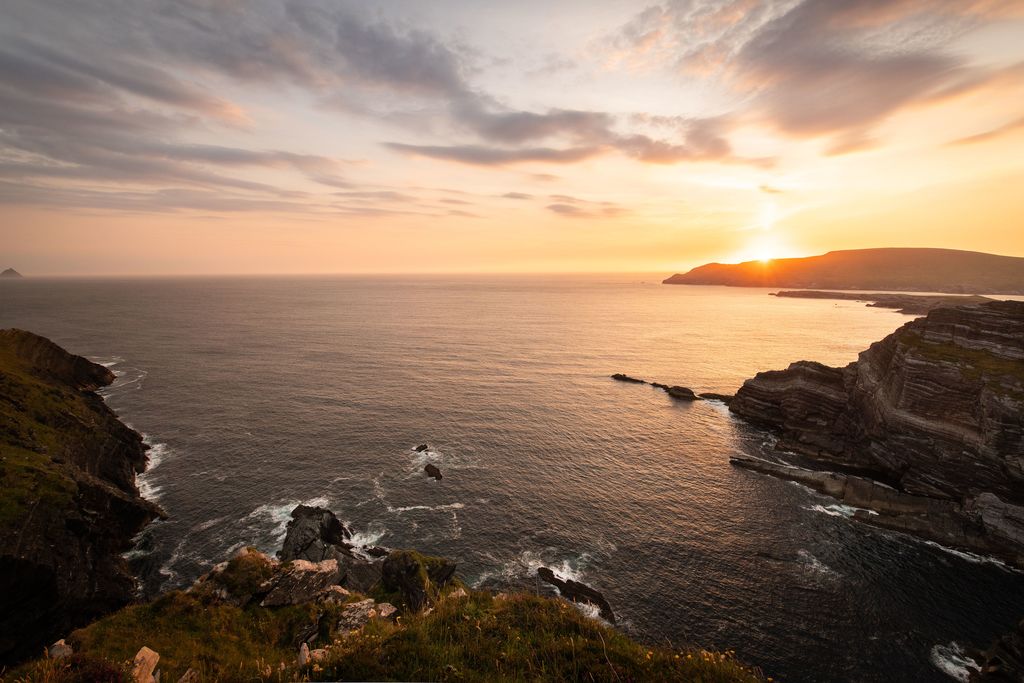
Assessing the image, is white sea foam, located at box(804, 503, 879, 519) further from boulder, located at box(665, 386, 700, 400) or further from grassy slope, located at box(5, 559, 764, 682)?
grassy slope, located at box(5, 559, 764, 682)

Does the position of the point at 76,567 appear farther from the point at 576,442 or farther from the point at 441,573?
the point at 576,442

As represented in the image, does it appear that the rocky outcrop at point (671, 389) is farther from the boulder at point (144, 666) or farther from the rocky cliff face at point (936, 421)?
the boulder at point (144, 666)

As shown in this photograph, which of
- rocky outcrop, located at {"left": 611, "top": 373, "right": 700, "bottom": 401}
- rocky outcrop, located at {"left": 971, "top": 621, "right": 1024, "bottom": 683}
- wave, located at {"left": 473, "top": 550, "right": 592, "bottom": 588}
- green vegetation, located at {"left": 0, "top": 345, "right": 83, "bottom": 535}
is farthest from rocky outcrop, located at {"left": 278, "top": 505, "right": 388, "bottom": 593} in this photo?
rocky outcrop, located at {"left": 611, "top": 373, "right": 700, "bottom": 401}

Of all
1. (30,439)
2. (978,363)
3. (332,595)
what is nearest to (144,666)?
(332,595)

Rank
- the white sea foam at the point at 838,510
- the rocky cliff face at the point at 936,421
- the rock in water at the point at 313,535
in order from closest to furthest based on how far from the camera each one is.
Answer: the rock in water at the point at 313,535 → the rocky cliff face at the point at 936,421 → the white sea foam at the point at 838,510

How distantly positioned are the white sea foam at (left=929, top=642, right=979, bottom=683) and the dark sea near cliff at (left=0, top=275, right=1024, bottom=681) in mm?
305

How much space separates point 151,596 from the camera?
34.4 m

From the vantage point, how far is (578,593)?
1387 inches

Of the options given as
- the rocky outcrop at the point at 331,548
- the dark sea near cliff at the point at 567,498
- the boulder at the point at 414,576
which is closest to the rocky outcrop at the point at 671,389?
the dark sea near cliff at the point at 567,498

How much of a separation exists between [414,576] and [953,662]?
39.1 m

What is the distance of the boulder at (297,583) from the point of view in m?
27.2

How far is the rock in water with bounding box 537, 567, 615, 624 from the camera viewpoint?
3338 cm

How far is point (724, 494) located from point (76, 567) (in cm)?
6271

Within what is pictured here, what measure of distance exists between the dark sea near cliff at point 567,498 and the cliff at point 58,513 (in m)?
3.01
